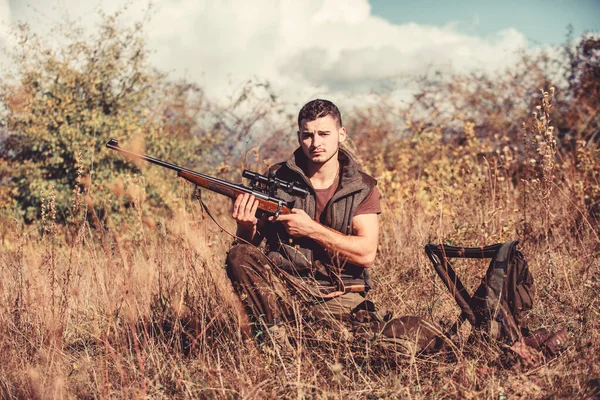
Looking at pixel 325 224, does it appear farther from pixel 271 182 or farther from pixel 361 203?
pixel 271 182

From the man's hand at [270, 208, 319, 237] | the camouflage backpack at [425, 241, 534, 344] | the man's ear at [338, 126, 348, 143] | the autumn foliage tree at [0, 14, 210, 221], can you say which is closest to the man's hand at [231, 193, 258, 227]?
the man's hand at [270, 208, 319, 237]

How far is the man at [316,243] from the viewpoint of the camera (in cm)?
303

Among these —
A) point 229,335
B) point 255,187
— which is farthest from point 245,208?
point 229,335

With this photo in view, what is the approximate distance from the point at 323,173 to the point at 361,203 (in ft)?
1.03

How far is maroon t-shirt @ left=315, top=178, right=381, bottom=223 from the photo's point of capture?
331 cm

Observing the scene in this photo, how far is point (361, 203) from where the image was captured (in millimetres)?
3324

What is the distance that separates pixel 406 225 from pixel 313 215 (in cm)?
196

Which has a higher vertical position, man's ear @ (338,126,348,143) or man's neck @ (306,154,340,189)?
man's ear @ (338,126,348,143)

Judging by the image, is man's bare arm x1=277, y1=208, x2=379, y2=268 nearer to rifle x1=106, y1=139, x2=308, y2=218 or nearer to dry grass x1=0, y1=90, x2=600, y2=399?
rifle x1=106, y1=139, x2=308, y2=218

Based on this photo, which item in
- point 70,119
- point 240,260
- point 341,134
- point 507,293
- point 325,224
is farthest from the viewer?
point 70,119

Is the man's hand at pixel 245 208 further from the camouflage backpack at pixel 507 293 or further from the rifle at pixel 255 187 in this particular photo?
the camouflage backpack at pixel 507 293

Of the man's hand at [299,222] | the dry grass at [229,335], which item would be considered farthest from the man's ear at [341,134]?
the dry grass at [229,335]

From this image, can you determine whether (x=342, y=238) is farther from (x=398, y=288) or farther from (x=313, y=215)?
(x=398, y=288)

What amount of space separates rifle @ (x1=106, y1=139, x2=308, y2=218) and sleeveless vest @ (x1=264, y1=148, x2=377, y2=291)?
77mm
